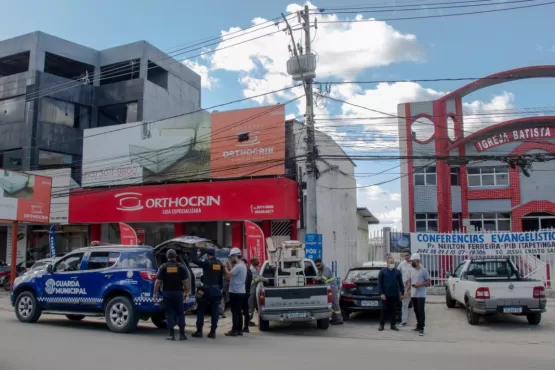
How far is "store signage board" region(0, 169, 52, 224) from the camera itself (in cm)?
1989

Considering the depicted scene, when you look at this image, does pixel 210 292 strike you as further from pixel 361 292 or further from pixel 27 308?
pixel 27 308

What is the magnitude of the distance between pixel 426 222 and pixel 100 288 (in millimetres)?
19657

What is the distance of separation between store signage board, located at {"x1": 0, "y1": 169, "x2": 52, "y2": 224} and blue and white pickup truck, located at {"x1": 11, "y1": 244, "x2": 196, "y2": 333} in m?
9.72

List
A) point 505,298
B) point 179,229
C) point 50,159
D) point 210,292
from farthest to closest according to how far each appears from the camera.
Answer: point 50,159 < point 179,229 < point 505,298 < point 210,292

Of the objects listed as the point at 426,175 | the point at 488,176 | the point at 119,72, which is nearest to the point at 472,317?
the point at 426,175

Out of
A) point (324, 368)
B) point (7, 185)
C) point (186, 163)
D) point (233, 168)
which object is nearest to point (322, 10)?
point (233, 168)

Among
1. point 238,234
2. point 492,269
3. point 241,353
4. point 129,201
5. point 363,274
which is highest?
point 129,201

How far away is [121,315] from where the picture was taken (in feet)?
33.3

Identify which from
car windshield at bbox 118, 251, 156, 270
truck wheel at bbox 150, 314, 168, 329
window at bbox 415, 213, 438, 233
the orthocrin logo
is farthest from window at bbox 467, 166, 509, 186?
car windshield at bbox 118, 251, 156, 270

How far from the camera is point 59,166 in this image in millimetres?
29219

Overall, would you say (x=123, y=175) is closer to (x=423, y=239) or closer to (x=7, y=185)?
(x=7, y=185)

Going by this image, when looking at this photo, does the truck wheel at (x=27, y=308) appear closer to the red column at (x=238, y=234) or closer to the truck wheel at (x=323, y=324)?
the truck wheel at (x=323, y=324)

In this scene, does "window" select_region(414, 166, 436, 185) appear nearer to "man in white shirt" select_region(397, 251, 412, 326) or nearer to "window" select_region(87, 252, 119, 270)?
"man in white shirt" select_region(397, 251, 412, 326)

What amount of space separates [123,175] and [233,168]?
19.9ft
